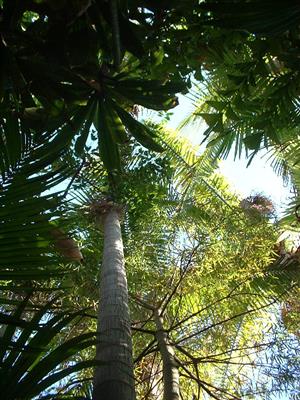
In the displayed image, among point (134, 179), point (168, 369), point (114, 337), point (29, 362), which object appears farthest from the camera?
point (134, 179)

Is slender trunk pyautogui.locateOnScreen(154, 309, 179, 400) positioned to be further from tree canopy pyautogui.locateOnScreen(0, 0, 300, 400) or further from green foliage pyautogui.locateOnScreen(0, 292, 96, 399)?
green foliage pyautogui.locateOnScreen(0, 292, 96, 399)

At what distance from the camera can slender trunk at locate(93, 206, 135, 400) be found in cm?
181

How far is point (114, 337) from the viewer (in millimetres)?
2188

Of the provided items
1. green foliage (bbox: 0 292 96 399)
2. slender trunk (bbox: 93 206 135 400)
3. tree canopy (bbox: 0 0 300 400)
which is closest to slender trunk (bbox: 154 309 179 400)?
tree canopy (bbox: 0 0 300 400)

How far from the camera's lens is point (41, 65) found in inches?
80.7

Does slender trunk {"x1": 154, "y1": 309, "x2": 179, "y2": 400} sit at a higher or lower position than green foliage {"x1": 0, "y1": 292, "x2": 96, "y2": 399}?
higher

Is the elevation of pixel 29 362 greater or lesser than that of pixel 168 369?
lesser

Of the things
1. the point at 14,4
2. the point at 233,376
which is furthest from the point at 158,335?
the point at 14,4

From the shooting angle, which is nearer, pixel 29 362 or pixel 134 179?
pixel 29 362

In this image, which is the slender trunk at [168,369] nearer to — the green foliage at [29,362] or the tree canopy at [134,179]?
the tree canopy at [134,179]

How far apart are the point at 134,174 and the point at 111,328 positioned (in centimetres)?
238

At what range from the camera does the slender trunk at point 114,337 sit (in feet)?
5.93

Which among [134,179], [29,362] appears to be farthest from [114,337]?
[134,179]

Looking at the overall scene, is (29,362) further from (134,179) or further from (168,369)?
(134,179)
